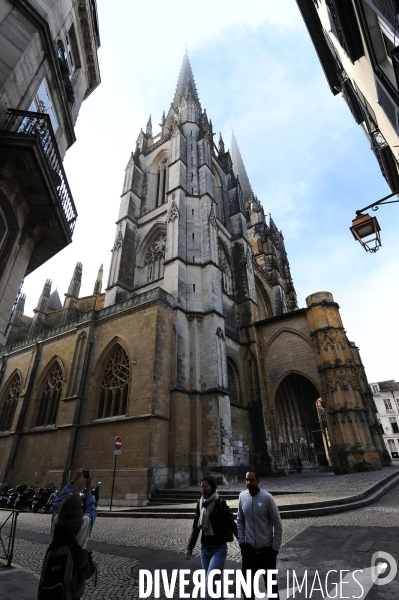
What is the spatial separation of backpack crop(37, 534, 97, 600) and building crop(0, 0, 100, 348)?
5401 millimetres

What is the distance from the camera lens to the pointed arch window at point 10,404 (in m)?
18.8

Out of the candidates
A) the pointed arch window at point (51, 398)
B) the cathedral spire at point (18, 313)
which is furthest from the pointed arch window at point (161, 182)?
the pointed arch window at point (51, 398)

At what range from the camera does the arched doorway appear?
2042 cm

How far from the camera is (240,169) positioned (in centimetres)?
5075

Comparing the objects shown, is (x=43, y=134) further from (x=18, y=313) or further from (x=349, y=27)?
(x=18, y=313)

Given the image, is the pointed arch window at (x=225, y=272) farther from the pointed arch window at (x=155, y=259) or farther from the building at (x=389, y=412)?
the building at (x=389, y=412)

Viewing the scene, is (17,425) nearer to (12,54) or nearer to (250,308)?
(250,308)

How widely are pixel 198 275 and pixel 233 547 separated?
45.1 feet

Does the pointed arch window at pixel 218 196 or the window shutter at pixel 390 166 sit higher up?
the pointed arch window at pixel 218 196

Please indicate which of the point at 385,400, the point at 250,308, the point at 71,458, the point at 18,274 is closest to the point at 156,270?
the point at 250,308

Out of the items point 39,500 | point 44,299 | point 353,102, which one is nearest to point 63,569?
point 39,500

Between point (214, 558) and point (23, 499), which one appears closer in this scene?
point (214, 558)

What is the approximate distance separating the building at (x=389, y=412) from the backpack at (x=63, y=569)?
49.7 m

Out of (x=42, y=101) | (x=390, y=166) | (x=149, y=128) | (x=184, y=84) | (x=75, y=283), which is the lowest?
(x=390, y=166)
